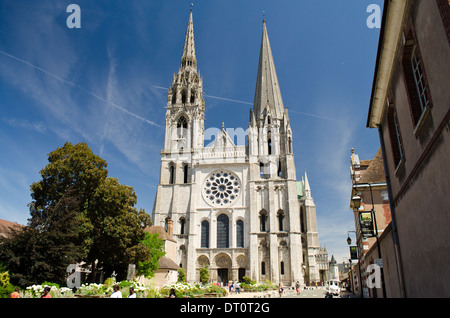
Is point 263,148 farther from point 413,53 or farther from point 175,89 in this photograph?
point 413,53

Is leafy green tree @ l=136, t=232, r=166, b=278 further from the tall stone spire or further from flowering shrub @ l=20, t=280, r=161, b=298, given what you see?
the tall stone spire

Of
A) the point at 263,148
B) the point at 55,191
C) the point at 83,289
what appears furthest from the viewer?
the point at 263,148

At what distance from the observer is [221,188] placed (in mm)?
44062

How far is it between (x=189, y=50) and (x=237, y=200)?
29825 mm

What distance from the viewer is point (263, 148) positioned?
148 feet

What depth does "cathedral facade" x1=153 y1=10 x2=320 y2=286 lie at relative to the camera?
130 feet

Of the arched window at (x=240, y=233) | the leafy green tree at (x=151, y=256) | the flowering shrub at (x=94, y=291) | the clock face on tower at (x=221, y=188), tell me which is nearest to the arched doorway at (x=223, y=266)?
the arched window at (x=240, y=233)

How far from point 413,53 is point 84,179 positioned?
2269cm

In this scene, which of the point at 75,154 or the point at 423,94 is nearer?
the point at 423,94

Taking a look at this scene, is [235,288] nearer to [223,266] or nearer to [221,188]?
[223,266]

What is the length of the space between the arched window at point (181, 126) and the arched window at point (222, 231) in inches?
556

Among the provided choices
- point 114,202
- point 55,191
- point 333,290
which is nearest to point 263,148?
point 333,290

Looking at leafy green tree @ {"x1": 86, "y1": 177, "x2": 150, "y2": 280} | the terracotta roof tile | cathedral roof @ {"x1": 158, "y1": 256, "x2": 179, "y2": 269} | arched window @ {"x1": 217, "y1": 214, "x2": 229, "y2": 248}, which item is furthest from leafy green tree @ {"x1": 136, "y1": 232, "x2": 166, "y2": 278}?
the terracotta roof tile

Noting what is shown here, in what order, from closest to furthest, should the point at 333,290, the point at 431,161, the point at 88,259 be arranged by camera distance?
the point at 431,161, the point at 88,259, the point at 333,290
